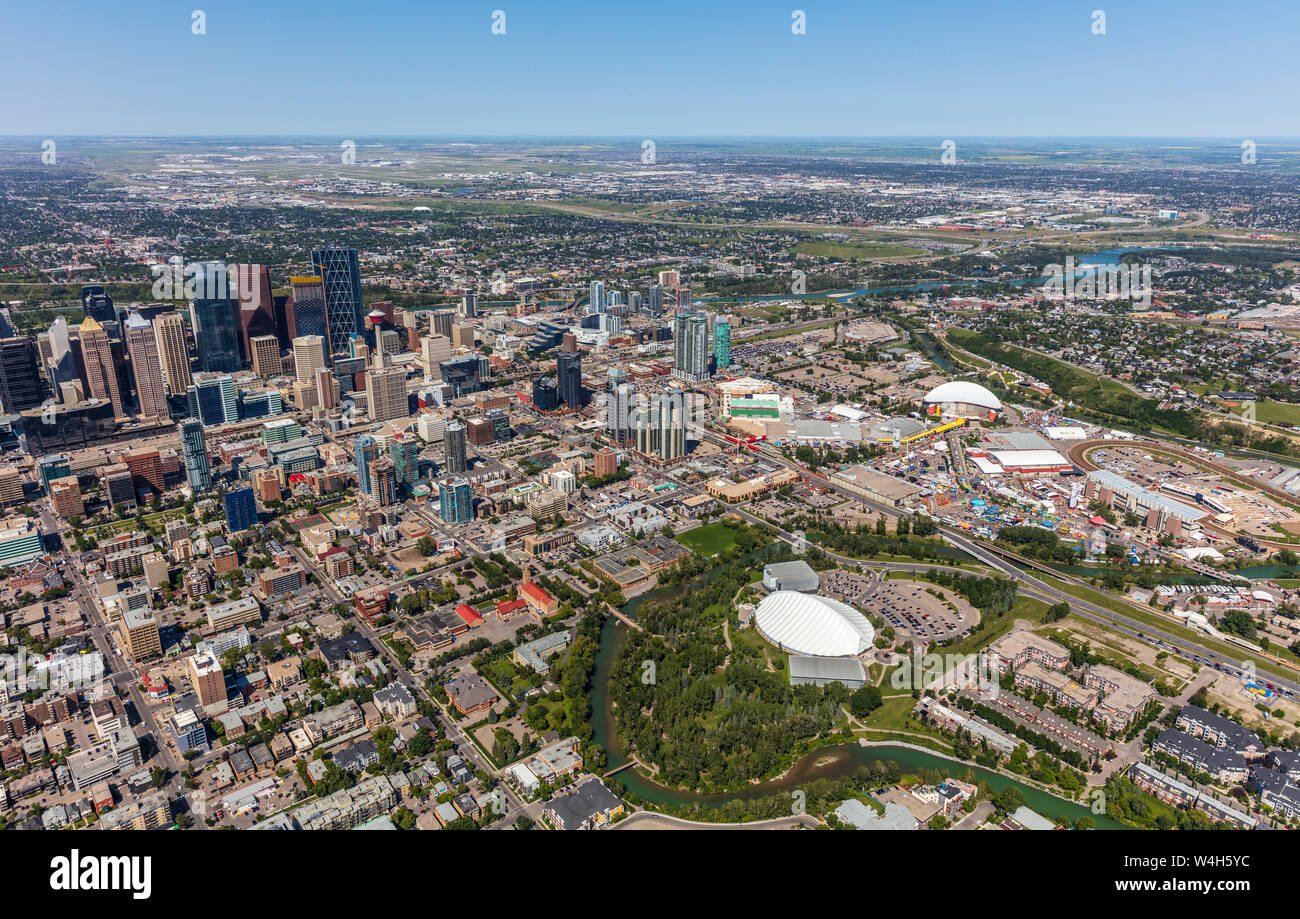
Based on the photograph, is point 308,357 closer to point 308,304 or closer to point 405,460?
point 308,304

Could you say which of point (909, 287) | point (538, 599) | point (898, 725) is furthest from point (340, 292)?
point (909, 287)

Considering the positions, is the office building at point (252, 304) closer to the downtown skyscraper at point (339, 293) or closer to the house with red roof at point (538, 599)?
Answer: the downtown skyscraper at point (339, 293)

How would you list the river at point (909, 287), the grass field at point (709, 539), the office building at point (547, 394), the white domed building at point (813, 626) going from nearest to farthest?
the white domed building at point (813, 626), the grass field at point (709, 539), the office building at point (547, 394), the river at point (909, 287)

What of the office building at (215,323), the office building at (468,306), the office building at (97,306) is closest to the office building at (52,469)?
the office building at (215,323)

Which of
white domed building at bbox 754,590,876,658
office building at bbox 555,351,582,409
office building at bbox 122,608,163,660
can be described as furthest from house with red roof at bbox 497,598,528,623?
office building at bbox 555,351,582,409

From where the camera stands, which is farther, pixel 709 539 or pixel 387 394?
pixel 387 394
